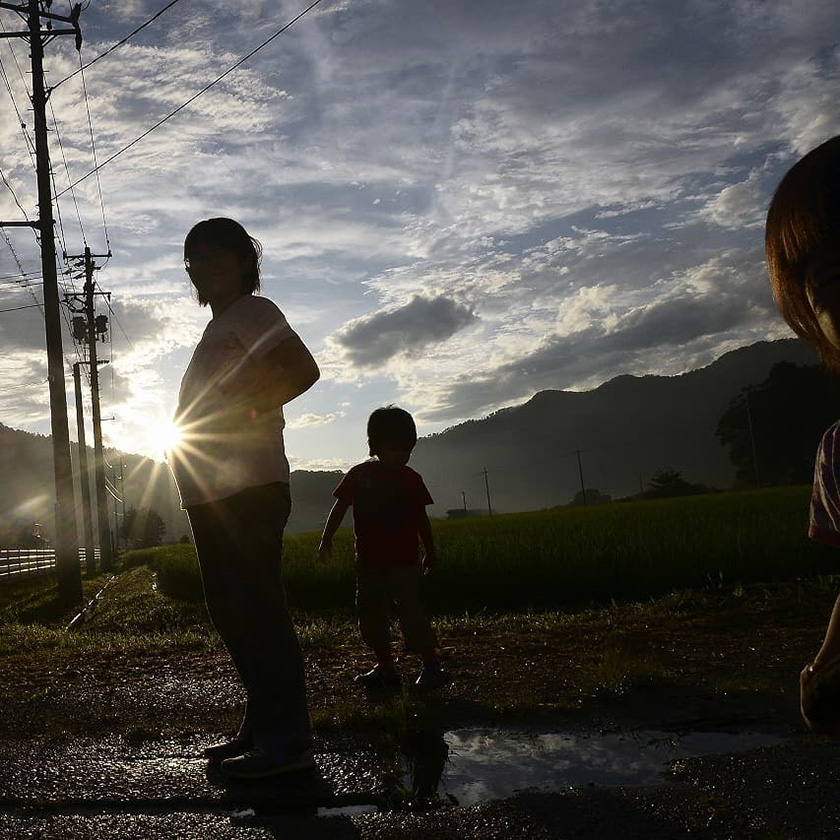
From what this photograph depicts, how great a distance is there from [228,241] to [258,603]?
54.8 inches

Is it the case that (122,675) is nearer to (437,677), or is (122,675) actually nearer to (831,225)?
(437,677)

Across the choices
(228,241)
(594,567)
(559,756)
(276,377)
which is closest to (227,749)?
(559,756)

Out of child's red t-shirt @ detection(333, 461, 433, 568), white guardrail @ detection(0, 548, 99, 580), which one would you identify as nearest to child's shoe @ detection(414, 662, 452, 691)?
child's red t-shirt @ detection(333, 461, 433, 568)

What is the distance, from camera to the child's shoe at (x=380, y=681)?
4699 mm

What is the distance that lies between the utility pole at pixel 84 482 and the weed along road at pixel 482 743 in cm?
2155

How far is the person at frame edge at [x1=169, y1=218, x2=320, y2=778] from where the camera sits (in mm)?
3162

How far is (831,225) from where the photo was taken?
0.93 metres

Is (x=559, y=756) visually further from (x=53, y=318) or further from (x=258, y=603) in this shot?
(x=53, y=318)

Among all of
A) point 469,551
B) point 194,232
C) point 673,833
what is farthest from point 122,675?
point 469,551

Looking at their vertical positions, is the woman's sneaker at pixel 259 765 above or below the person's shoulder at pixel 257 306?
below

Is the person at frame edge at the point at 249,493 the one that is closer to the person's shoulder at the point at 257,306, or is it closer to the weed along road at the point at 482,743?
the person's shoulder at the point at 257,306

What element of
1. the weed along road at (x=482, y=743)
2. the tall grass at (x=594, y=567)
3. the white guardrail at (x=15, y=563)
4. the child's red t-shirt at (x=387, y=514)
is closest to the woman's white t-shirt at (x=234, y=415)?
the weed along road at (x=482, y=743)

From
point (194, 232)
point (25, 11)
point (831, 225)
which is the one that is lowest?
point (831, 225)

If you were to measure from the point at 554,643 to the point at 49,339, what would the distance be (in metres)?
13.9
